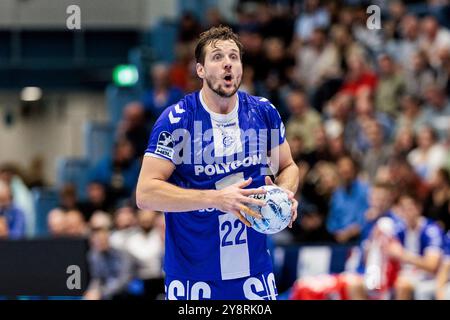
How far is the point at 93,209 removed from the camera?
15.1 meters

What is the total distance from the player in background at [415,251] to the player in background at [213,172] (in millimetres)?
4511

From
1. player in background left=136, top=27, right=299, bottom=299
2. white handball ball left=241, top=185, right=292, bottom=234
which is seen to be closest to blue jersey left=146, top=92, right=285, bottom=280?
player in background left=136, top=27, right=299, bottom=299

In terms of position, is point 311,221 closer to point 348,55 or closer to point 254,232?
point 348,55

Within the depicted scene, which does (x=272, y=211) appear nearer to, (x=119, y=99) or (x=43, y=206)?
(x=43, y=206)

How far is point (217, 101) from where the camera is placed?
6.60m

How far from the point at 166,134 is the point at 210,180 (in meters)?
0.40

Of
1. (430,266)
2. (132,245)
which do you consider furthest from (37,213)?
(430,266)

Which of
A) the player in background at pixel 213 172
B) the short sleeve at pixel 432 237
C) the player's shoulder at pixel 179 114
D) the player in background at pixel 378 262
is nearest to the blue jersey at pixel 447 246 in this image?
the short sleeve at pixel 432 237

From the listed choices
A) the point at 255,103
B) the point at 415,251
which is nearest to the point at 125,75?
the point at 415,251

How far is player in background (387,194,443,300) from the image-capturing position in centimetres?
1087

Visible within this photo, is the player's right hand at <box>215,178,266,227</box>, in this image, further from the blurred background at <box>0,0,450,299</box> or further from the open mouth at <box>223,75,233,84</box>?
the blurred background at <box>0,0,450,299</box>

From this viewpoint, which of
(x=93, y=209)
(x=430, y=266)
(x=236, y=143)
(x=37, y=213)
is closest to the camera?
(x=236, y=143)

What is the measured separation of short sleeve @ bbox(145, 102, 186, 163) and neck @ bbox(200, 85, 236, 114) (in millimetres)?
176

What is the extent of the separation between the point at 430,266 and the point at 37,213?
7.29 metres
